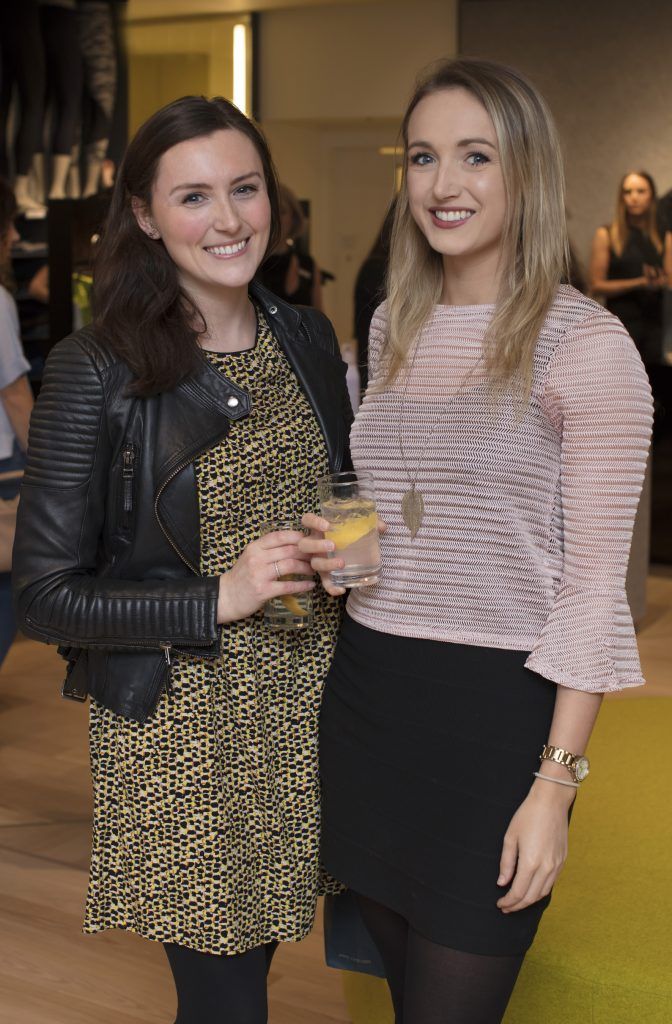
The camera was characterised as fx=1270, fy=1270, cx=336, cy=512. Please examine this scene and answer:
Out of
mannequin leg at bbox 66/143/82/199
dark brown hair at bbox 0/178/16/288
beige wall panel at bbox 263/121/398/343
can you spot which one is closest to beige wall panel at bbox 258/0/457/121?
beige wall panel at bbox 263/121/398/343

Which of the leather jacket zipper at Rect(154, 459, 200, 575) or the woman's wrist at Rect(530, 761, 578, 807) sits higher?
the leather jacket zipper at Rect(154, 459, 200, 575)

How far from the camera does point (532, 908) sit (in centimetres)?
166

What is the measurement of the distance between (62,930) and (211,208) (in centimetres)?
213

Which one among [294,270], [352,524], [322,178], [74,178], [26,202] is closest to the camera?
[352,524]

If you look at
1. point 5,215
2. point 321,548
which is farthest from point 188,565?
point 5,215

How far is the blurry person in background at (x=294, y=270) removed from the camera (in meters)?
5.60

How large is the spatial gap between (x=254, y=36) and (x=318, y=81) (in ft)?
2.09

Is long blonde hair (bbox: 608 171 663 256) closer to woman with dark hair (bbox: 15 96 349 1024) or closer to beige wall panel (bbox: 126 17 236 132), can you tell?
beige wall panel (bbox: 126 17 236 132)

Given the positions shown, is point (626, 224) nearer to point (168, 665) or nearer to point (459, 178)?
point (459, 178)

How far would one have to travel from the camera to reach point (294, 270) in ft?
20.4

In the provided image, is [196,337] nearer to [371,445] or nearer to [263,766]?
[371,445]

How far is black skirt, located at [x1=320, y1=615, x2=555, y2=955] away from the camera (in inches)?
64.6

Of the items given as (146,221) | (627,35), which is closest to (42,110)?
(627,35)

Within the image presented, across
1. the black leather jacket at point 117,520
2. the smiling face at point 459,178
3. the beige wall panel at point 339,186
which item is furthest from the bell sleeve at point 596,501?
the beige wall panel at point 339,186
